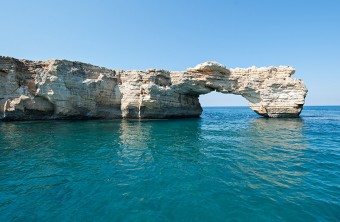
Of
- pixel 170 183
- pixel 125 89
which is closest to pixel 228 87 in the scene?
pixel 125 89

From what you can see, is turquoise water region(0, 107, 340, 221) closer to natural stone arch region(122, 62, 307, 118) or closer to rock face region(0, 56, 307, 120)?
rock face region(0, 56, 307, 120)

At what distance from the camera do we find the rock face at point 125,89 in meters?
27.7

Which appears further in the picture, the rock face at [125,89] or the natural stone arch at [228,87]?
the natural stone arch at [228,87]

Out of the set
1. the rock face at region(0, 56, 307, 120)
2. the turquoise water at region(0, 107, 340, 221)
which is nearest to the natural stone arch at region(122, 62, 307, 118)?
the rock face at region(0, 56, 307, 120)

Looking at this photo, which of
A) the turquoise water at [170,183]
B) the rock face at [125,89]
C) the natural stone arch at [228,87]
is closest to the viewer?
the turquoise water at [170,183]

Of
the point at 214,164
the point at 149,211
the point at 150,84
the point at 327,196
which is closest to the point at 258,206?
the point at 327,196

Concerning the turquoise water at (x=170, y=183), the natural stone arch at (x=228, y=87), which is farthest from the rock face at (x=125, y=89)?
the turquoise water at (x=170, y=183)

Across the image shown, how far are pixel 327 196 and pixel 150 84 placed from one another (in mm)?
26450

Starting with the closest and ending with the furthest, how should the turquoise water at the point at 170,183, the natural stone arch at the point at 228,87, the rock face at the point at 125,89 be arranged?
1. the turquoise water at the point at 170,183
2. the rock face at the point at 125,89
3. the natural stone arch at the point at 228,87

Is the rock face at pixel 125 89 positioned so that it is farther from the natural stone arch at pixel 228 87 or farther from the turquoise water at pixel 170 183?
the turquoise water at pixel 170 183

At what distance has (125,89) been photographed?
32000mm

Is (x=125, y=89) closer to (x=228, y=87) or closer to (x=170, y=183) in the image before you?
(x=228, y=87)

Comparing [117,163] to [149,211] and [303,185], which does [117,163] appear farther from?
[303,185]

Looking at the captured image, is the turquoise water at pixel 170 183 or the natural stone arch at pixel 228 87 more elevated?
the natural stone arch at pixel 228 87
